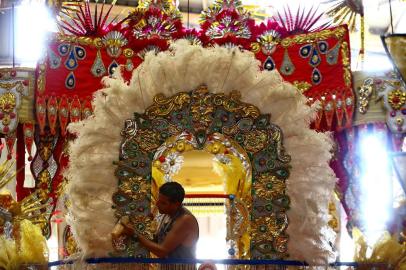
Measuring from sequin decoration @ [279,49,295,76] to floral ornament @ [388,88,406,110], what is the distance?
97 cm

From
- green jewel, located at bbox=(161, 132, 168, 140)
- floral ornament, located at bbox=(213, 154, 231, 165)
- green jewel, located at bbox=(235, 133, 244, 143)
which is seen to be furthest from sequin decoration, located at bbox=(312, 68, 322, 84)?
green jewel, located at bbox=(161, 132, 168, 140)

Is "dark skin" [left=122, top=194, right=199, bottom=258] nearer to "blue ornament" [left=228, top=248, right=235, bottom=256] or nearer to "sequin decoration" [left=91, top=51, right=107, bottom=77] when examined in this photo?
"blue ornament" [left=228, top=248, right=235, bottom=256]

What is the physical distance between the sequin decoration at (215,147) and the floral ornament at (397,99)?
1850mm

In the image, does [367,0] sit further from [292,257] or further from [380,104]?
[292,257]

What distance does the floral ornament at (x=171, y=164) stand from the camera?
7.17 m

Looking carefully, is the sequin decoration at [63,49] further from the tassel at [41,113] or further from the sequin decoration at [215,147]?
the sequin decoration at [215,147]

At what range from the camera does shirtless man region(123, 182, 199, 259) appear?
655 centimetres

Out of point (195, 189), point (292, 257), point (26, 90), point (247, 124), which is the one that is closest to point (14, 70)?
point (26, 90)

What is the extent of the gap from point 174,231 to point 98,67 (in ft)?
8.31

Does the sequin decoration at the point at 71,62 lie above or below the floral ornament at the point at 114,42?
below

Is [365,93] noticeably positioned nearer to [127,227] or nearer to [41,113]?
[127,227]

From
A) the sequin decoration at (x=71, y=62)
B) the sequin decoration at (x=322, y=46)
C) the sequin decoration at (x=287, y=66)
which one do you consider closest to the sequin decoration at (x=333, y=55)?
the sequin decoration at (x=322, y=46)

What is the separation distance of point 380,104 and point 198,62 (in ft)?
7.44

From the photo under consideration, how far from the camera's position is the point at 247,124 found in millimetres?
6984
